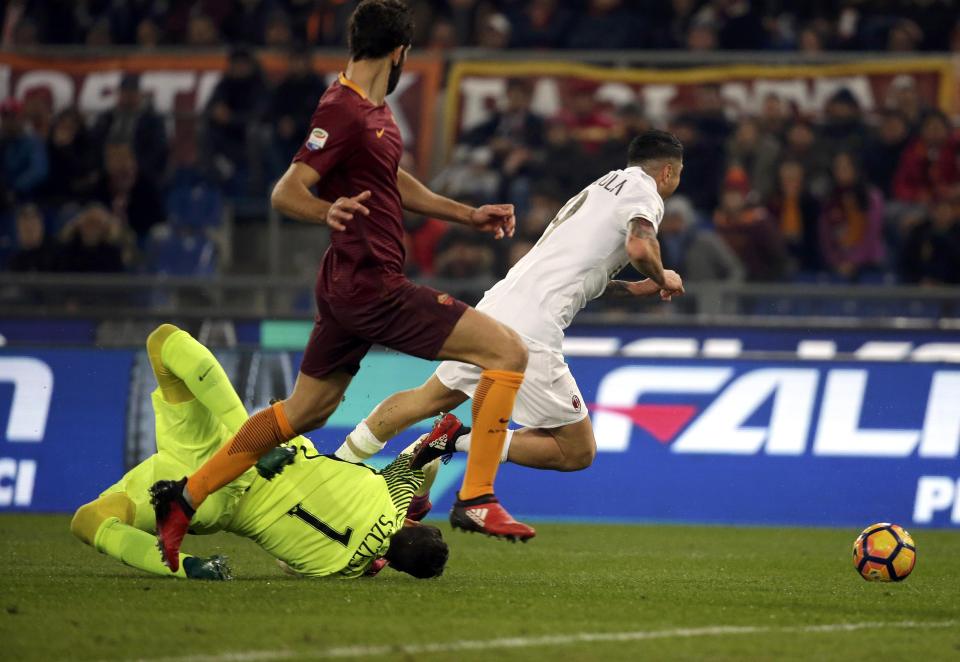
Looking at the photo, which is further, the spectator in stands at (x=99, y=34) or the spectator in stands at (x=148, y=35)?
the spectator in stands at (x=99, y=34)

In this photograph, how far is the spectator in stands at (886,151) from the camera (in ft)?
48.9

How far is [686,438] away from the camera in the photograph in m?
10.8

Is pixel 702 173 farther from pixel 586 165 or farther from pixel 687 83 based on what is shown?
pixel 687 83

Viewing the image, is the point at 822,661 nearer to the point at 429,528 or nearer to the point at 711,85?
the point at 429,528

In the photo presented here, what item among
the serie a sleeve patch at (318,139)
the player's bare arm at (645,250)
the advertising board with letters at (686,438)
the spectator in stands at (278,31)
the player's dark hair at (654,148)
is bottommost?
the advertising board with letters at (686,438)

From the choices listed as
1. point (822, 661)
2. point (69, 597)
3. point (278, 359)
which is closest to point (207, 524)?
point (69, 597)

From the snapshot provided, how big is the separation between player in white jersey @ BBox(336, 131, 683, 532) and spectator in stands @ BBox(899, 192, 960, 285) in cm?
689

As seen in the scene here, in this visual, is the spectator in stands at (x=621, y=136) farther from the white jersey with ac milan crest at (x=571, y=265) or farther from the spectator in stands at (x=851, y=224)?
the white jersey with ac milan crest at (x=571, y=265)

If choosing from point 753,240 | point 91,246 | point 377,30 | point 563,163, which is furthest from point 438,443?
point 563,163

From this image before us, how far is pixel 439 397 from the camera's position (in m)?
7.67

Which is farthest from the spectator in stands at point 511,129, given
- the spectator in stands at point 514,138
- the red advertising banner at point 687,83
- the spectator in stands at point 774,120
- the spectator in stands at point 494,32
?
the spectator in stands at point 774,120

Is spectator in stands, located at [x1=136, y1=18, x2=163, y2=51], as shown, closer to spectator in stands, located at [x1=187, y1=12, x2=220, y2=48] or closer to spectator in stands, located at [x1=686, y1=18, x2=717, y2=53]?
spectator in stands, located at [x1=187, y1=12, x2=220, y2=48]

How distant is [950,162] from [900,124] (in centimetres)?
63

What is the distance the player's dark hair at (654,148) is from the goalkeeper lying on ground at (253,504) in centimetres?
198
